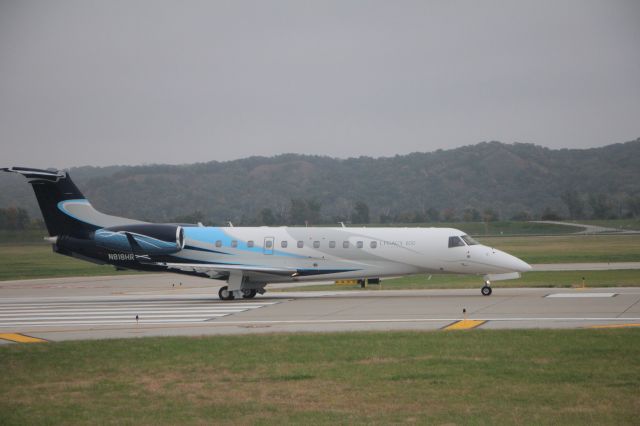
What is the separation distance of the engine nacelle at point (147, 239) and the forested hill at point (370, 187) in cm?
8081

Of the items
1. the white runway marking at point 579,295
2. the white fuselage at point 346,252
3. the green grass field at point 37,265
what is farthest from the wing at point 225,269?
the green grass field at point 37,265

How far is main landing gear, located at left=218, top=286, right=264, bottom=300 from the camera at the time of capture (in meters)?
31.2

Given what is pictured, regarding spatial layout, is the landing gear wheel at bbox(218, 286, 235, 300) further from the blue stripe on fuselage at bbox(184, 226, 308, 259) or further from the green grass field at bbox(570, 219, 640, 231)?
the green grass field at bbox(570, 219, 640, 231)

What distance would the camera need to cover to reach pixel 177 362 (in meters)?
15.9

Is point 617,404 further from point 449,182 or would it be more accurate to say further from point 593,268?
point 449,182

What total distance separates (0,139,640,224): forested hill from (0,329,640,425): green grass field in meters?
94.7

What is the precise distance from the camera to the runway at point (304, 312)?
20.9 m

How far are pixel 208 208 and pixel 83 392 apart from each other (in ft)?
407

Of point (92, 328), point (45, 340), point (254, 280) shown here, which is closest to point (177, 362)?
point (45, 340)

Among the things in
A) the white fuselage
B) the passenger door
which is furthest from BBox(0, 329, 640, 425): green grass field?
the passenger door

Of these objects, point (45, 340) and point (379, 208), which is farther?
point (379, 208)

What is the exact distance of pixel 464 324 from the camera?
817 inches

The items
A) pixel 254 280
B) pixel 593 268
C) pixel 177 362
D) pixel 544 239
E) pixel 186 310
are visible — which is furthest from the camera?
pixel 544 239

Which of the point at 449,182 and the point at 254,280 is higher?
the point at 449,182
